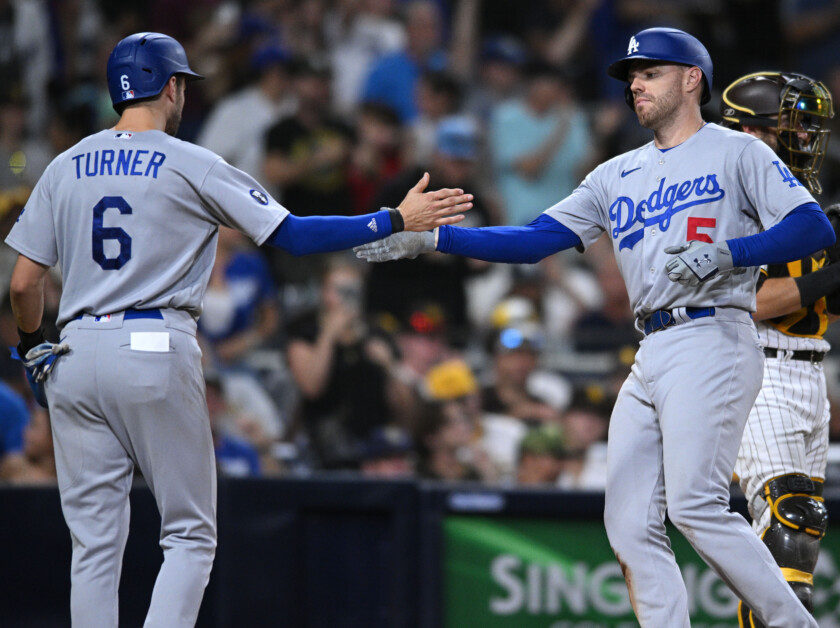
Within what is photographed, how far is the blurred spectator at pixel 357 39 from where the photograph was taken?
870 cm

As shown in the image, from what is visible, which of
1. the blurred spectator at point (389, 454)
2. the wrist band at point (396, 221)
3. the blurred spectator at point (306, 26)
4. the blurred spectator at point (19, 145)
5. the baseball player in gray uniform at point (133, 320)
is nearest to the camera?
the baseball player in gray uniform at point (133, 320)

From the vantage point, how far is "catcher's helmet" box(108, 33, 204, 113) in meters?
3.46

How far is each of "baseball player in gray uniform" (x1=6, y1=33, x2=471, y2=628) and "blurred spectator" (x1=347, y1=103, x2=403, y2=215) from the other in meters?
4.61

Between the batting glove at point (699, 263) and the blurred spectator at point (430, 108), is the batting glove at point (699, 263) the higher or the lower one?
the lower one

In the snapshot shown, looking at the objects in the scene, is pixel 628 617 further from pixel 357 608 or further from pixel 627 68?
pixel 627 68

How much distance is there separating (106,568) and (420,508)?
1.85 meters

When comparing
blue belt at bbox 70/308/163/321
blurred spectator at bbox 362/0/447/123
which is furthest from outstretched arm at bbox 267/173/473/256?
blurred spectator at bbox 362/0/447/123

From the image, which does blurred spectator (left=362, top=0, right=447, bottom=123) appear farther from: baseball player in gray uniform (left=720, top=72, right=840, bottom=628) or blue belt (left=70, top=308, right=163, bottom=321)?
blue belt (left=70, top=308, right=163, bottom=321)

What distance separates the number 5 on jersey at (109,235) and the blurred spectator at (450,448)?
10.9ft

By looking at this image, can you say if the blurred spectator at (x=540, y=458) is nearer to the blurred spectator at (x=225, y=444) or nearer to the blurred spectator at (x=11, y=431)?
the blurred spectator at (x=225, y=444)

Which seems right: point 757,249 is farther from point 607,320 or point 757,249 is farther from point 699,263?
point 607,320

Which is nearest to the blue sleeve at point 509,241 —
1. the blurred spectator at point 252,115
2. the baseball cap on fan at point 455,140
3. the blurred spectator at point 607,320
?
the blurred spectator at point 607,320

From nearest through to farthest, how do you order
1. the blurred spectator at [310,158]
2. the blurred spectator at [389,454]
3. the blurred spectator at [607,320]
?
1. the blurred spectator at [389,454]
2. the blurred spectator at [607,320]
3. the blurred spectator at [310,158]

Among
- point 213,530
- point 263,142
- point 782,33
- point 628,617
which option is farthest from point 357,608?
point 782,33
